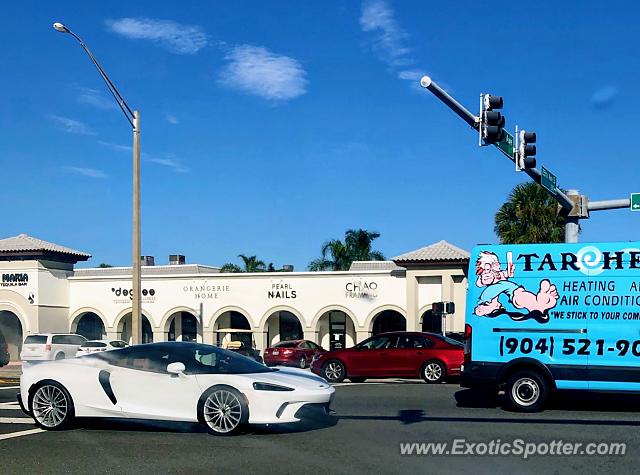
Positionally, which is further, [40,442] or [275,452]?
[40,442]

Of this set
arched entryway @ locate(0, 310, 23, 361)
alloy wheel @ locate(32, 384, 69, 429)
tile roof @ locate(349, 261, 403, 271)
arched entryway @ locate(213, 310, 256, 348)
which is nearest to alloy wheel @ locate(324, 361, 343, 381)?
alloy wheel @ locate(32, 384, 69, 429)

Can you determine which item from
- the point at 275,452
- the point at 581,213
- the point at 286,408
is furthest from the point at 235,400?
the point at 581,213

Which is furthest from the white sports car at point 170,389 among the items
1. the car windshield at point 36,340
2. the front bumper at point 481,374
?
the car windshield at point 36,340

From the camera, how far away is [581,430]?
432 inches

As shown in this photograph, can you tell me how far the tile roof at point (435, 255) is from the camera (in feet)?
126

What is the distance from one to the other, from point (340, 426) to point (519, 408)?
11.9 feet

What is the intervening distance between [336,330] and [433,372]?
72.3 ft

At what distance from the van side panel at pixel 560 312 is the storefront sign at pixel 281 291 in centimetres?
2781

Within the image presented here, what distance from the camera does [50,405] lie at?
11.1 meters

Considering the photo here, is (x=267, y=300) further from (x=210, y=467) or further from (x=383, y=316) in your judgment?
(x=210, y=467)

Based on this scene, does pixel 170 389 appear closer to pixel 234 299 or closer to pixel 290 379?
pixel 290 379

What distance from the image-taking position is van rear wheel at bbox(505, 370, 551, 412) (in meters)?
13.3

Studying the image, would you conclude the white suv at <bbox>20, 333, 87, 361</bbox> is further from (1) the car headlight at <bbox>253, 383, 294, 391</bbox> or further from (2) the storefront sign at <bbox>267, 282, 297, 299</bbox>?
(1) the car headlight at <bbox>253, 383, 294, 391</bbox>

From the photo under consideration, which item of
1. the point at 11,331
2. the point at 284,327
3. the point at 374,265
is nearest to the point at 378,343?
the point at 284,327
